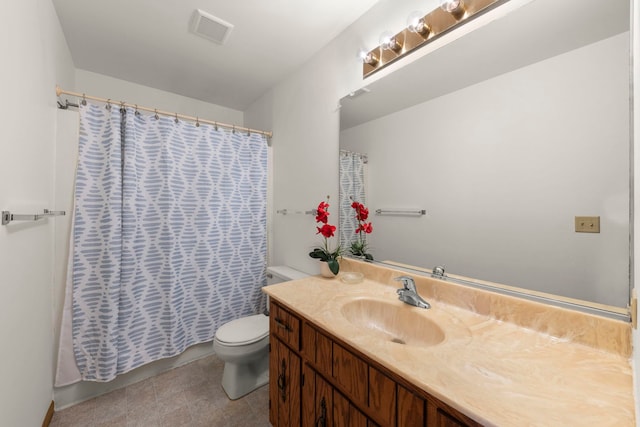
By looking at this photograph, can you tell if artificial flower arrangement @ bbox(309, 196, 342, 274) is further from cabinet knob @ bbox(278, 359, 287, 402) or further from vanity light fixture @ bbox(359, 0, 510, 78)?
vanity light fixture @ bbox(359, 0, 510, 78)

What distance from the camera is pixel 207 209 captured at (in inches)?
80.1

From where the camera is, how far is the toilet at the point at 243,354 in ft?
5.17

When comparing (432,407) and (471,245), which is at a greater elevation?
(471,245)

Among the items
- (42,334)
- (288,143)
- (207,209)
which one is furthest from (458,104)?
(42,334)

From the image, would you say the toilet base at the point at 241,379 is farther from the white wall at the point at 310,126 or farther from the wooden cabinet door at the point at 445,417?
the wooden cabinet door at the point at 445,417

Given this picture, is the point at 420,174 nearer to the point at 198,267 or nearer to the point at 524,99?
the point at 524,99

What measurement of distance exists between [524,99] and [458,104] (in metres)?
0.23

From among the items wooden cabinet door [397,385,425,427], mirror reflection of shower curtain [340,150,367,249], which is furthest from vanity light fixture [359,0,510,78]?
wooden cabinet door [397,385,425,427]

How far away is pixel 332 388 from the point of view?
914mm

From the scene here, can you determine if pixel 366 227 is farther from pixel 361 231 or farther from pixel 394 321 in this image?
pixel 394 321

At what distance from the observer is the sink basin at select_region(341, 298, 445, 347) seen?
0.97m

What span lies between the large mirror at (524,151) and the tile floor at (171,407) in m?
1.38

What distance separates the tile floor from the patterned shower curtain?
6.9 inches

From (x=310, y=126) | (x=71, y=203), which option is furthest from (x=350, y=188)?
(x=71, y=203)
